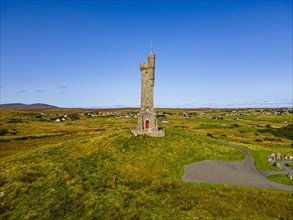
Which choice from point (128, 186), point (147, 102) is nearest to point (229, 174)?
point (128, 186)

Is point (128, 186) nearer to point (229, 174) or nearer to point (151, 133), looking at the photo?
point (229, 174)

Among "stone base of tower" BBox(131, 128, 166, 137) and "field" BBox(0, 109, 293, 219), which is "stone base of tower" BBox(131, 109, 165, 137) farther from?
"field" BBox(0, 109, 293, 219)

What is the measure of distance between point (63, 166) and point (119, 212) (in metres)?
16.6

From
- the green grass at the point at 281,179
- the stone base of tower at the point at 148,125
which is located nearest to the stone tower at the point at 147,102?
the stone base of tower at the point at 148,125

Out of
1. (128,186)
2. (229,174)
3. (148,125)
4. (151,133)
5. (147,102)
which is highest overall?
(147,102)

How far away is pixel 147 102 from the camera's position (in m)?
45.9

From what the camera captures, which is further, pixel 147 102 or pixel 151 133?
pixel 147 102

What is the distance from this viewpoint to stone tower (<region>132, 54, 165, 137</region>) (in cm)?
4531

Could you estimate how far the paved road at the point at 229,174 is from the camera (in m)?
27.0

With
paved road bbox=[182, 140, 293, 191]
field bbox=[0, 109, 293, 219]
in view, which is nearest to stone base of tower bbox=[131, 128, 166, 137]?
field bbox=[0, 109, 293, 219]

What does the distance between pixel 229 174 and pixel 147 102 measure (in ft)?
69.2

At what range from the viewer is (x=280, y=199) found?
75.6 ft

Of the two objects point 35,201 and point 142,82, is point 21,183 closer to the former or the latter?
point 35,201

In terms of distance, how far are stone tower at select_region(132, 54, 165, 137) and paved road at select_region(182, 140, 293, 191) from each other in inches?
523
